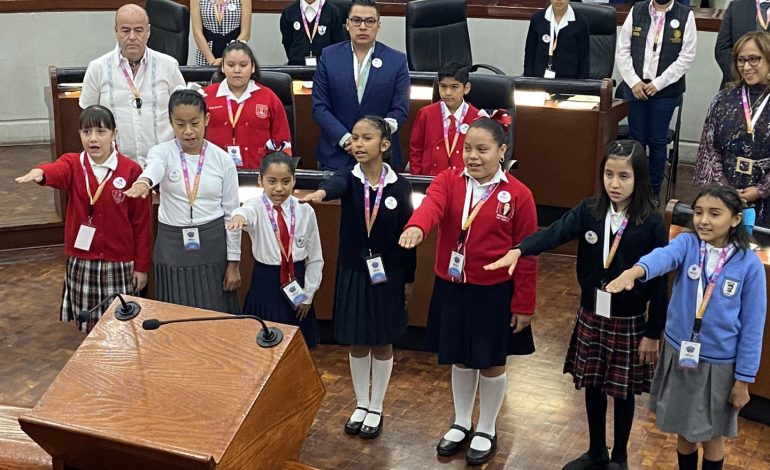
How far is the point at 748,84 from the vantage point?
16.4 ft

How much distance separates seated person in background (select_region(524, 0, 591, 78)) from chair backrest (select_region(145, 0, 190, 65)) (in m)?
2.50

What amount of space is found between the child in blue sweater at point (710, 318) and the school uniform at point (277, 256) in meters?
1.38

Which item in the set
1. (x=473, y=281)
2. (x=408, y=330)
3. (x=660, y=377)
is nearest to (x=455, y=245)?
(x=473, y=281)

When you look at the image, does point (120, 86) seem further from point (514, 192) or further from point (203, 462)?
point (203, 462)

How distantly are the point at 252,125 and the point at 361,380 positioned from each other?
1592mm

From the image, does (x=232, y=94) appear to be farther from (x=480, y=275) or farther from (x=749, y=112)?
(x=749, y=112)

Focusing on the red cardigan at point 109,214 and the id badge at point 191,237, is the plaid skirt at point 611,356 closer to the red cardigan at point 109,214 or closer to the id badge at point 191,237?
the id badge at point 191,237

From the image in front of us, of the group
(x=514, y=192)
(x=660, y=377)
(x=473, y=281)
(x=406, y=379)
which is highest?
(x=514, y=192)

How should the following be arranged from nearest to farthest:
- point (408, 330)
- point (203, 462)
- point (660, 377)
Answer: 1. point (203, 462)
2. point (660, 377)
3. point (408, 330)

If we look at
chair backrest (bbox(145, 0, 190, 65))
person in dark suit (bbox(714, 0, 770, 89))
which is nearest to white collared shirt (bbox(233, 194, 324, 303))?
person in dark suit (bbox(714, 0, 770, 89))

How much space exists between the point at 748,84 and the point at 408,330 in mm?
2038

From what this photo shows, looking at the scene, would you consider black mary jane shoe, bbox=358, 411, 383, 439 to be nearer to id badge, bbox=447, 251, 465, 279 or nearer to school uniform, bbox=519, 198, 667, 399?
id badge, bbox=447, 251, 465, 279

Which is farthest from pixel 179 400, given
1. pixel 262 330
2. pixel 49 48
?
pixel 49 48

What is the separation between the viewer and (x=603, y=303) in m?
3.86
